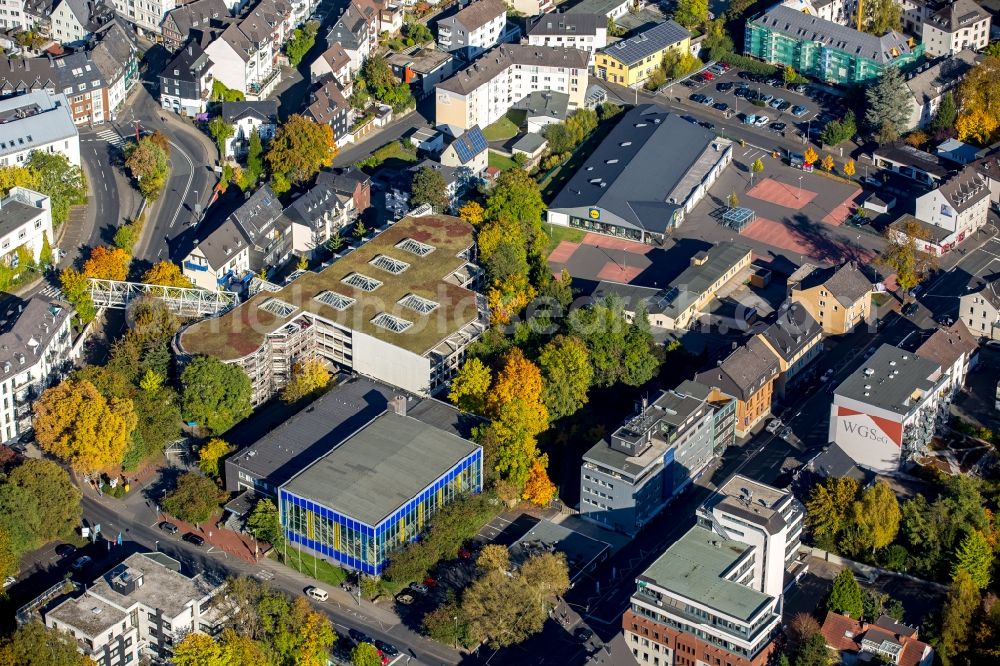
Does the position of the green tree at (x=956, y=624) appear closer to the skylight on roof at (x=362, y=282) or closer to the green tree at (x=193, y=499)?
the green tree at (x=193, y=499)

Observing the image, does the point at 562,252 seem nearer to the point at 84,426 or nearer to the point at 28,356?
the point at 28,356

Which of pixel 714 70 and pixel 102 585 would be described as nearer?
pixel 102 585

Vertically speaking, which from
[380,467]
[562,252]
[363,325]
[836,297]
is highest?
[363,325]

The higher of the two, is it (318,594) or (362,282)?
(362,282)

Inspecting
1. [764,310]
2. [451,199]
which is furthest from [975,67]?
[451,199]

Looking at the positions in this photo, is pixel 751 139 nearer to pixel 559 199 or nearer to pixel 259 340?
pixel 559 199

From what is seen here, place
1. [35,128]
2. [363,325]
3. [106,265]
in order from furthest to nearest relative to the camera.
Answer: [35,128], [106,265], [363,325]

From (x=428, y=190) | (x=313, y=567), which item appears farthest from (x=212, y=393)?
(x=428, y=190)

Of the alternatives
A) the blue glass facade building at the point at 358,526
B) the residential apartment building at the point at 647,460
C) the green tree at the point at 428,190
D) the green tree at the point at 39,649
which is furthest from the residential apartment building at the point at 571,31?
the green tree at the point at 39,649
